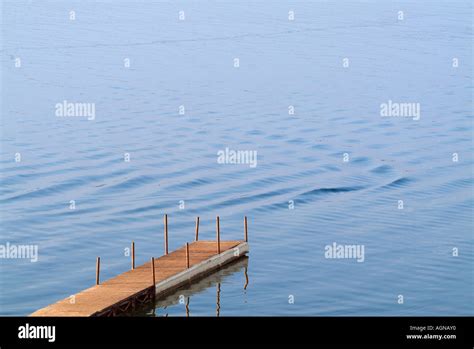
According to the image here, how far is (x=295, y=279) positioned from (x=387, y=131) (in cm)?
4936

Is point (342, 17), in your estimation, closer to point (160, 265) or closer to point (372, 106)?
point (372, 106)

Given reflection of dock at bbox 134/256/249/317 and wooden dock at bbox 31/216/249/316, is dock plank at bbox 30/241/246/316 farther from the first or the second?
reflection of dock at bbox 134/256/249/317

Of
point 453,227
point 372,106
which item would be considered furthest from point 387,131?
point 453,227

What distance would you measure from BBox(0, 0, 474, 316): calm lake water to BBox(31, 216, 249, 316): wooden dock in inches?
41.3

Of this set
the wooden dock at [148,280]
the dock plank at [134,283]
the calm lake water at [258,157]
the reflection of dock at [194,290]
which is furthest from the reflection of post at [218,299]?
the dock plank at [134,283]

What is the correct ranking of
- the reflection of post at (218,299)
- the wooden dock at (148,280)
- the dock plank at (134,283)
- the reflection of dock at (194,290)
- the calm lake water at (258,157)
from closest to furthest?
the dock plank at (134,283) < the wooden dock at (148,280) < the reflection of dock at (194,290) < the reflection of post at (218,299) < the calm lake water at (258,157)

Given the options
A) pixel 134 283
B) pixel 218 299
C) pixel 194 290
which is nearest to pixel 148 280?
pixel 134 283

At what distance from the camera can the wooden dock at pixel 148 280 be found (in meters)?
49.1

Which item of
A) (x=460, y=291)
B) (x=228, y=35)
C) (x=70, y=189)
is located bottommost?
(x=460, y=291)

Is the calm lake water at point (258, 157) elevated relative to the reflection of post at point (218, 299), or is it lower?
elevated

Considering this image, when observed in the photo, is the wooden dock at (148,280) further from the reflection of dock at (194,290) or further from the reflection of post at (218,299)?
the reflection of post at (218,299)

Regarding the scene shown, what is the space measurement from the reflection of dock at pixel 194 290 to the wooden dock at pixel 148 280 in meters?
0.32

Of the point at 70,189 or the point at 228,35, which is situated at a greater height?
the point at 228,35

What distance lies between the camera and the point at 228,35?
524 feet
